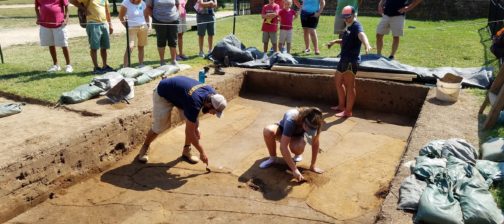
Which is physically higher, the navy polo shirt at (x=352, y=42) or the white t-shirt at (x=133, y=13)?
the white t-shirt at (x=133, y=13)

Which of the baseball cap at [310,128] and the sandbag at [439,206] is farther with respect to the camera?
the baseball cap at [310,128]

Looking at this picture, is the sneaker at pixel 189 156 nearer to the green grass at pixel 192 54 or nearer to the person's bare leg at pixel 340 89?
the green grass at pixel 192 54

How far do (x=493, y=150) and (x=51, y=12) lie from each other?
7305 mm

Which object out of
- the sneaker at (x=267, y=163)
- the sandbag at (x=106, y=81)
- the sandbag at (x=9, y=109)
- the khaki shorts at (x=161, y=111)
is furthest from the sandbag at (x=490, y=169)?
the sandbag at (x=9, y=109)

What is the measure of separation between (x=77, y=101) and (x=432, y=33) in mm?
10757

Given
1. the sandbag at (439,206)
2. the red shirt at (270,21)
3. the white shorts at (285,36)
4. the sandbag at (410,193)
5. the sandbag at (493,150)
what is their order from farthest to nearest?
the white shorts at (285,36) < the red shirt at (270,21) < the sandbag at (493,150) < the sandbag at (410,193) < the sandbag at (439,206)

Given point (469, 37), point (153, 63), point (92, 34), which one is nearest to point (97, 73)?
point (92, 34)

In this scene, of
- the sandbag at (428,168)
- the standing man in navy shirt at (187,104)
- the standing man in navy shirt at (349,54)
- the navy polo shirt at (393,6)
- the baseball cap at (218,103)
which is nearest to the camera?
the sandbag at (428,168)

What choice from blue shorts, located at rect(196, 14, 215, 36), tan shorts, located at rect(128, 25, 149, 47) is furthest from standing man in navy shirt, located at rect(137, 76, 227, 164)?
blue shorts, located at rect(196, 14, 215, 36)

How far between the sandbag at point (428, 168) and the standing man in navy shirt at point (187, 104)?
2130 mm

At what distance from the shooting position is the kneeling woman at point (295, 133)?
4.77 m

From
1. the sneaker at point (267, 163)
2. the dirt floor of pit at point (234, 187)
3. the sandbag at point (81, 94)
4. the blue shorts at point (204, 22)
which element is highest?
the blue shorts at point (204, 22)

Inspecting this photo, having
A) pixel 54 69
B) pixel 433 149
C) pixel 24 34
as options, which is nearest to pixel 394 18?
pixel 433 149

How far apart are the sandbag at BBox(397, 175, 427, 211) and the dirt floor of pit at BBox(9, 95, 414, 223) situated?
64 cm
